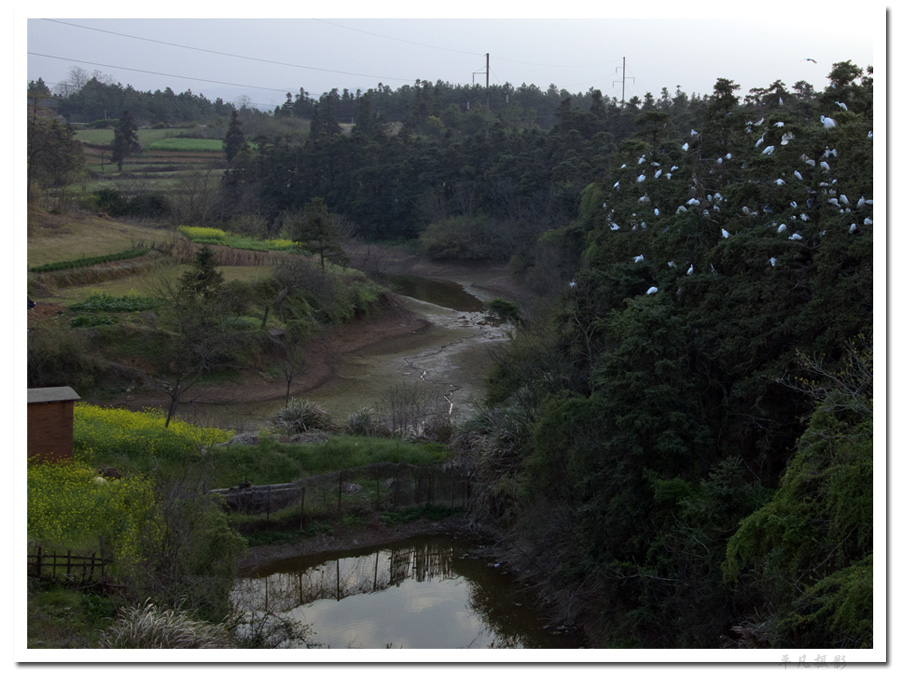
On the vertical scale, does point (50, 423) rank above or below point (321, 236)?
below

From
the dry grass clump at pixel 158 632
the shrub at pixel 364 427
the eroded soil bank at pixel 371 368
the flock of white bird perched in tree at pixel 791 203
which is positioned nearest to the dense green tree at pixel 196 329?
the eroded soil bank at pixel 371 368

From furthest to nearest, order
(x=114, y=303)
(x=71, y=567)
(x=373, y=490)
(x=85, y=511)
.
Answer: (x=114, y=303), (x=373, y=490), (x=85, y=511), (x=71, y=567)

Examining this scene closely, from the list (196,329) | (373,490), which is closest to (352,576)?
(373,490)

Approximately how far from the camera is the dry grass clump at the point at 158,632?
978 cm

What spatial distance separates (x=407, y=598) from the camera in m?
16.3

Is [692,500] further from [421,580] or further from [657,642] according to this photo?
[421,580]

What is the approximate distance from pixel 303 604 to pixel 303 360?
1827 cm

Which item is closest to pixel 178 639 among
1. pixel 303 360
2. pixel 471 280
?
pixel 303 360

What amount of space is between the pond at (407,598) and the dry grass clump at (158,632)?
303 centimetres

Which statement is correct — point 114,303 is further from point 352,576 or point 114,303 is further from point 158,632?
point 158,632

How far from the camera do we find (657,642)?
12578 mm

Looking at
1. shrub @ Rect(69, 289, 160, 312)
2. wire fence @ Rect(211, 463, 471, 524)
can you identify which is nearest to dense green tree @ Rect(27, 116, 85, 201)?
shrub @ Rect(69, 289, 160, 312)

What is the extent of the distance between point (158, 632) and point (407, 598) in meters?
7.11

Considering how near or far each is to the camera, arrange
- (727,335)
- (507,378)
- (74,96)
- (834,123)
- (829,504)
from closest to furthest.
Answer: (829,504)
(727,335)
(834,123)
(507,378)
(74,96)
